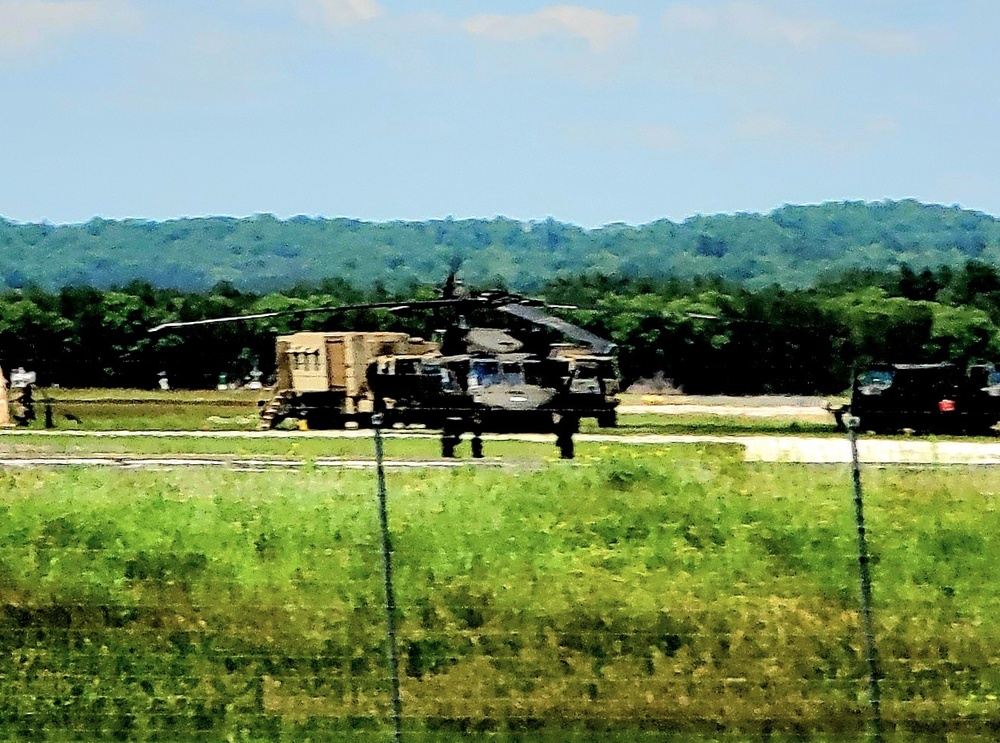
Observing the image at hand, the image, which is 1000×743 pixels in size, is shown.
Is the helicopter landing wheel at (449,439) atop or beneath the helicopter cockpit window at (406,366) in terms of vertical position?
beneath

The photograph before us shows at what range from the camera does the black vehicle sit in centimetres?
1273

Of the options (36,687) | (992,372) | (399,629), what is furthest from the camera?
(992,372)

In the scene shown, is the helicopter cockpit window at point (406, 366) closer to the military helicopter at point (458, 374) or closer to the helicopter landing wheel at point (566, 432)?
the military helicopter at point (458, 374)

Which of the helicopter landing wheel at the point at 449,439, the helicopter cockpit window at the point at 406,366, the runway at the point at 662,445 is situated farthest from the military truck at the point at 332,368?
the helicopter landing wheel at the point at 449,439

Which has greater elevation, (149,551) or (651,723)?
(149,551)

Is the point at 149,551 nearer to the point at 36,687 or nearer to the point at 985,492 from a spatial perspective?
the point at 36,687

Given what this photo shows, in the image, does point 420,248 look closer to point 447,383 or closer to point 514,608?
point 447,383

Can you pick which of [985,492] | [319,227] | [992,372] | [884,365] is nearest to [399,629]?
[884,365]

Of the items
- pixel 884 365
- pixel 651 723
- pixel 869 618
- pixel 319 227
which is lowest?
pixel 651 723

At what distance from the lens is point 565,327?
1391cm

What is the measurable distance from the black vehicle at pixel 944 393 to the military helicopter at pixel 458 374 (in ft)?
8.54

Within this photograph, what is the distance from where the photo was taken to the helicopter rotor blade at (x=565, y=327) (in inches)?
511

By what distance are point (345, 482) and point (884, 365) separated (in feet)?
15.8

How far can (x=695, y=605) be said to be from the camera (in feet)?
31.4
